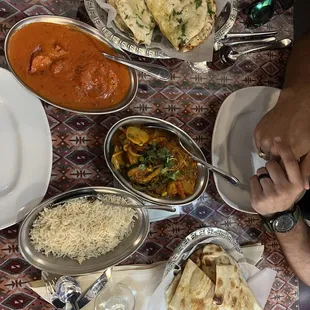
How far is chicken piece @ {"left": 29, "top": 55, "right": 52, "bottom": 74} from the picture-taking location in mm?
1672

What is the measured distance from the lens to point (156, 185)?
1.81m

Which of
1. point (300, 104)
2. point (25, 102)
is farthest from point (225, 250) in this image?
point (25, 102)

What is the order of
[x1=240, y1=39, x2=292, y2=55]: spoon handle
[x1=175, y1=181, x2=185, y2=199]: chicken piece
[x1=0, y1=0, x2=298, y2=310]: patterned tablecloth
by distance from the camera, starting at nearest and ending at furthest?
[x1=0, y1=0, x2=298, y2=310]: patterned tablecloth, [x1=175, y1=181, x2=185, y2=199]: chicken piece, [x1=240, y1=39, x2=292, y2=55]: spoon handle

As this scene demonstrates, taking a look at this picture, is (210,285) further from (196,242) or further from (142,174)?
(142,174)

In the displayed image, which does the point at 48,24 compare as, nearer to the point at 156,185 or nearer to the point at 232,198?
the point at 156,185

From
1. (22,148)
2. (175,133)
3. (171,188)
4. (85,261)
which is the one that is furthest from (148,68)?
(85,261)

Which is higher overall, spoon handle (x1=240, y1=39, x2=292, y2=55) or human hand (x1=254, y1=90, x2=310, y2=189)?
spoon handle (x1=240, y1=39, x2=292, y2=55)

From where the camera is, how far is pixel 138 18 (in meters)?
1.80

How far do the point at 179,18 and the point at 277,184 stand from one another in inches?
32.7

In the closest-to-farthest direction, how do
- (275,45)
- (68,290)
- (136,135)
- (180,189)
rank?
(68,290) < (136,135) < (180,189) < (275,45)

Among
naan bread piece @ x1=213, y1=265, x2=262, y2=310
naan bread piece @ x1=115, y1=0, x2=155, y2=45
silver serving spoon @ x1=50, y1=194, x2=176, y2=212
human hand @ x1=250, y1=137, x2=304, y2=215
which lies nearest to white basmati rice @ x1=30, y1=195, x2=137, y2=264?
silver serving spoon @ x1=50, y1=194, x2=176, y2=212

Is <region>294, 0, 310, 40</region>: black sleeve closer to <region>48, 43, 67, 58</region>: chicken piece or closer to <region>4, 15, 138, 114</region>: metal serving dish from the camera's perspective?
<region>4, 15, 138, 114</region>: metal serving dish

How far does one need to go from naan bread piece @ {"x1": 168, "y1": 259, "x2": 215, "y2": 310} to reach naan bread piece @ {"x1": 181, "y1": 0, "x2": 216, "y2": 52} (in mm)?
933

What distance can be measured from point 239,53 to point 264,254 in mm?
998
